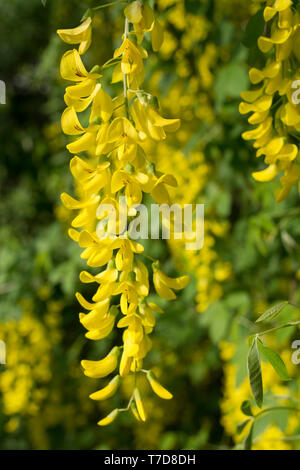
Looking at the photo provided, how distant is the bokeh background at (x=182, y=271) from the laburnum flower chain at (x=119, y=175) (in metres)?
0.74

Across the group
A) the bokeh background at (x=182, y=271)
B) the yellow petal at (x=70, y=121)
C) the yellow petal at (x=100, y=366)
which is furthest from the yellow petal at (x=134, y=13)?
the bokeh background at (x=182, y=271)

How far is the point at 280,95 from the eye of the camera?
849 millimetres

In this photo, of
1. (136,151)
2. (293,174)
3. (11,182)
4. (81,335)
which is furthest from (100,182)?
(11,182)

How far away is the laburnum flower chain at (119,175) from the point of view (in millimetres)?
707

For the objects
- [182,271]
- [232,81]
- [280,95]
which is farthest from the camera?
[182,271]

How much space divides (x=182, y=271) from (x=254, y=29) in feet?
4.22

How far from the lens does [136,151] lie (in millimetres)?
712

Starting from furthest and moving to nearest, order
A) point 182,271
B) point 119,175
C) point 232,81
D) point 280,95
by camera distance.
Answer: point 182,271 → point 232,81 → point 280,95 → point 119,175

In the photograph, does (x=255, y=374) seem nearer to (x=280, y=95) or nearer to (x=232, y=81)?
(x=280, y=95)

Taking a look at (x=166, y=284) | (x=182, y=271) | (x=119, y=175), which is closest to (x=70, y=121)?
(x=119, y=175)

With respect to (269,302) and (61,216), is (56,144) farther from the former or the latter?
(269,302)

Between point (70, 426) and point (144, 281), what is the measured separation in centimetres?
204

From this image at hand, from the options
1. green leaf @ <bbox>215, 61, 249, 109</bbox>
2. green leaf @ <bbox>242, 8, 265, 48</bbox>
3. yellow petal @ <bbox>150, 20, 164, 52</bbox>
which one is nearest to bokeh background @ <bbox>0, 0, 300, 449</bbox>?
green leaf @ <bbox>215, 61, 249, 109</bbox>

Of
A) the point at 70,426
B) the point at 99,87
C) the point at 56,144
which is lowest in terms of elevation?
the point at 70,426
